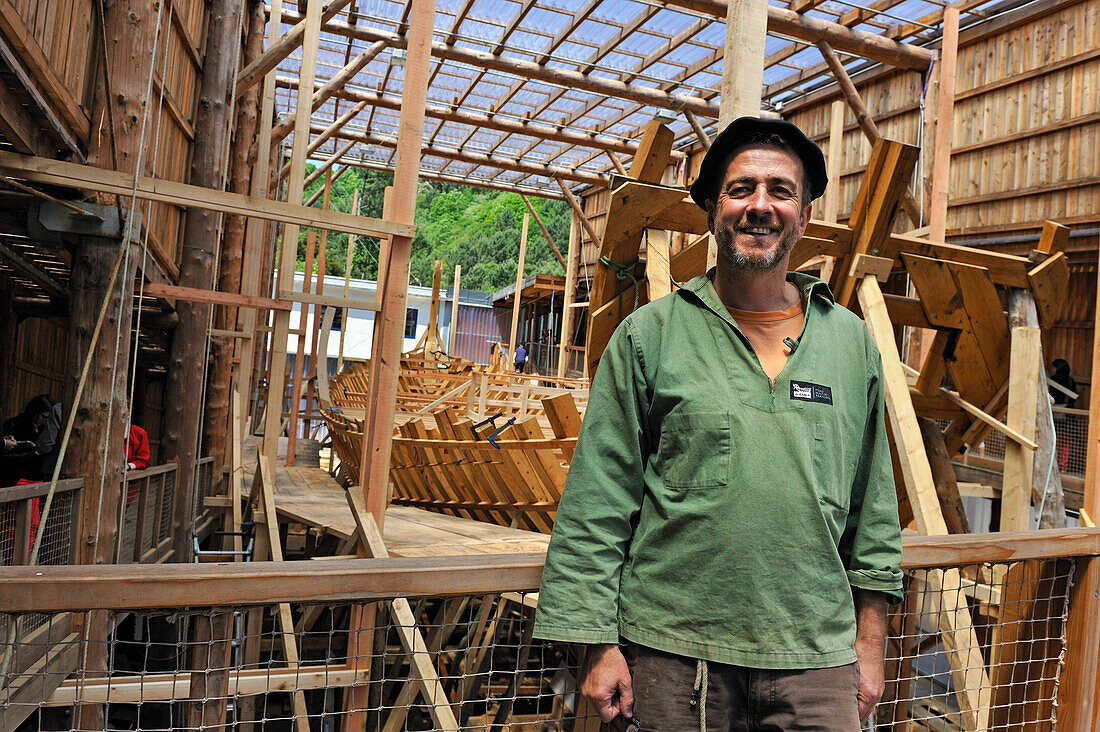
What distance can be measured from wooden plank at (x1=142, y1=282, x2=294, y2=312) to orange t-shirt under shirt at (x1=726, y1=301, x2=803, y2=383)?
18.9 ft

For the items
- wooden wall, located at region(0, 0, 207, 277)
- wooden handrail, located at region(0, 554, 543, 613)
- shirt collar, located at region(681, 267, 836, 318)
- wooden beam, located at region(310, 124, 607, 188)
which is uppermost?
wooden beam, located at region(310, 124, 607, 188)

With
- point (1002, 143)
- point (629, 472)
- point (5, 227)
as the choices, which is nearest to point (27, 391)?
point (5, 227)

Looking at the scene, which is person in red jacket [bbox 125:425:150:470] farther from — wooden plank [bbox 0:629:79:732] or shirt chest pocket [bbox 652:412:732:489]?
shirt chest pocket [bbox 652:412:732:489]

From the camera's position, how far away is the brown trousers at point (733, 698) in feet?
5.66

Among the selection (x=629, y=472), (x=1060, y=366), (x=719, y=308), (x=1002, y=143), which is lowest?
(x=629, y=472)

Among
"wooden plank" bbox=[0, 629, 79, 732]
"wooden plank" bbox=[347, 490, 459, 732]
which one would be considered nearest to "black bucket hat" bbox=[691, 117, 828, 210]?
"wooden plank" bbox=[347, 490, 459, 732]

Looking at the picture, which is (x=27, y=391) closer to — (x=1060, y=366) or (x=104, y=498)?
(x=104, y=498)

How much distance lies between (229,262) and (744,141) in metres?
11.1

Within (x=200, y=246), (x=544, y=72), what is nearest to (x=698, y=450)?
(x=200, y=246)

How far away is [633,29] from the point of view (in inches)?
502

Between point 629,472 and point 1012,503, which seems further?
point 1012,503

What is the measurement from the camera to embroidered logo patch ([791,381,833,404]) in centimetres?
187

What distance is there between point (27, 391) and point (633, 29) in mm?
10183

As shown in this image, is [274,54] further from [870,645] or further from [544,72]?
[870,645]
